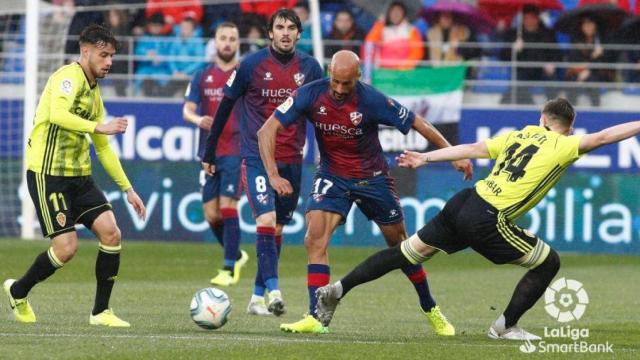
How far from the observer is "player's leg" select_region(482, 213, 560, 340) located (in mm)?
9641

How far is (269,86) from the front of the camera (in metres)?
12.2

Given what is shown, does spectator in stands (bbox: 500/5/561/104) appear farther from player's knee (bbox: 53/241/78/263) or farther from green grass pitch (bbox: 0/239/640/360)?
player's knee (bbox: 53/241/78/263)

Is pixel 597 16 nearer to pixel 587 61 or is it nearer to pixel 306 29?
pixel 587 61

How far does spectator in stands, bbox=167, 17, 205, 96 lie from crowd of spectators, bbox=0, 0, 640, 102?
0.05 ft

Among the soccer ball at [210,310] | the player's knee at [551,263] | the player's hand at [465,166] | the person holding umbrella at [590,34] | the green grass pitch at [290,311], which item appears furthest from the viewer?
the person holding umbrella at [590,34]

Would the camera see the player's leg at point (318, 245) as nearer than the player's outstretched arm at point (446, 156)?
No

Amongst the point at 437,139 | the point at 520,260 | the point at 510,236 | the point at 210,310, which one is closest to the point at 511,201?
the point at 510,236

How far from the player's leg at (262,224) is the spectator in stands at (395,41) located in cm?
959

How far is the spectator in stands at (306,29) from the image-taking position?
2212 cm

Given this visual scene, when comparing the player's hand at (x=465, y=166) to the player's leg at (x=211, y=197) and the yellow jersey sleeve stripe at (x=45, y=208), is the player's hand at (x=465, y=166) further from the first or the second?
the player's leg at (x=211, y=197)

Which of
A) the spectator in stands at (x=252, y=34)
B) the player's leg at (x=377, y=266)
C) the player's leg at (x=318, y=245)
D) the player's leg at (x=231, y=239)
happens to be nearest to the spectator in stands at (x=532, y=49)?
the spectator in stands at (x=252, y=34)

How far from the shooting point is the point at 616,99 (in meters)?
20.6

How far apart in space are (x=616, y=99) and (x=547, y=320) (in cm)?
936

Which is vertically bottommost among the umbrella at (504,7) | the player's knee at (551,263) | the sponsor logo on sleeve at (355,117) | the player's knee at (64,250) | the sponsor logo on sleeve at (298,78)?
the player's knee at (64,250)
